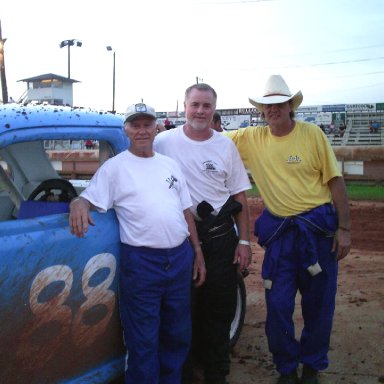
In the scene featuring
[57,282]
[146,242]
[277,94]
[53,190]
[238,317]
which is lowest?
[238,317]

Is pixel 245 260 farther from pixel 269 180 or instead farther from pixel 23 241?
pixel 23 241

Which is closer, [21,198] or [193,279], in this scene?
[193,279]

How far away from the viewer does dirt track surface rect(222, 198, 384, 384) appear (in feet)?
11.6

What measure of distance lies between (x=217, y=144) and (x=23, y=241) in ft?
4.62

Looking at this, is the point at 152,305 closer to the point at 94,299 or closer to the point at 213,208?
the point at 94,299

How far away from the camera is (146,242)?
8.58 feet

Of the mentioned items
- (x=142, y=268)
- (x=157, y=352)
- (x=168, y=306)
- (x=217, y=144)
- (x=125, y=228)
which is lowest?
(x=157, y=352)

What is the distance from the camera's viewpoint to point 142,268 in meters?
2.61

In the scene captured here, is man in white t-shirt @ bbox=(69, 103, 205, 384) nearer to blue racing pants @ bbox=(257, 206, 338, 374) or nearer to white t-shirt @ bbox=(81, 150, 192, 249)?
white t-shirt @ bbox=(81, 150, 192, 249)

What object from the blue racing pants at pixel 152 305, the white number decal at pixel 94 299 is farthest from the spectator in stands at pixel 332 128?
the white number decal at pixel 94 299

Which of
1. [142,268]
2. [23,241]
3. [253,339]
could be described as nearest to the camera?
[23,241]

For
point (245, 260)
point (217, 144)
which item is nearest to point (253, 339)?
point (245, 260)

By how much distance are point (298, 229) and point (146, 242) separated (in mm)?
1130

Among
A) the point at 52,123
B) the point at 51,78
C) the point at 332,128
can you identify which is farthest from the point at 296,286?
the point at 51,78
